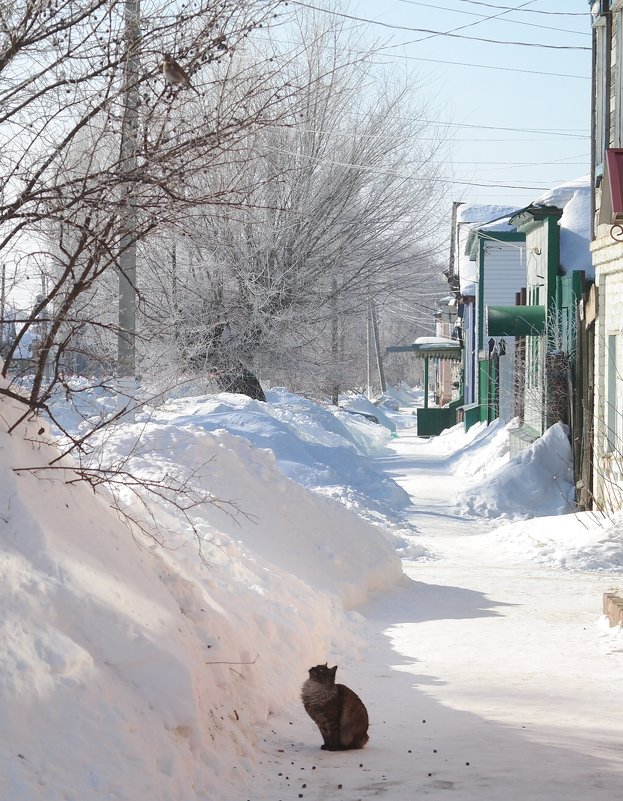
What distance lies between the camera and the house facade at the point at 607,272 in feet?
46.1

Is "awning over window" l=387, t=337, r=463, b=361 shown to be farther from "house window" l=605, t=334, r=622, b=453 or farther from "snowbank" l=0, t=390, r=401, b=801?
"snowbank" l=0, t=390, r=401, b=801

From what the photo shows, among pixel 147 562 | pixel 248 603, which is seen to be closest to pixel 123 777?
pixel 147 562

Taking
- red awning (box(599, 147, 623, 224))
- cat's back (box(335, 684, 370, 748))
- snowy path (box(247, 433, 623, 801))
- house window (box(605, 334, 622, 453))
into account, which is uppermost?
red awning (box(599, 147, 623, 224))

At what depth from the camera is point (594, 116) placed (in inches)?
595

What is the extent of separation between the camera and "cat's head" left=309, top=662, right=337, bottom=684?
559 centimetres

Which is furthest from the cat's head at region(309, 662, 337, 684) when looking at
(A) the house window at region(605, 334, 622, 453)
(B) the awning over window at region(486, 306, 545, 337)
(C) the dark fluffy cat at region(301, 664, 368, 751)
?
(B) the awning over window at region(486, 306, 545, 337)

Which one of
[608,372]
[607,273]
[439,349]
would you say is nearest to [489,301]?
[439,349]

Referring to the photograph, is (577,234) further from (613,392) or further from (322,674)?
(322,674)

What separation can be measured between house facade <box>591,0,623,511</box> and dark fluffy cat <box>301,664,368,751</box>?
8500 mm

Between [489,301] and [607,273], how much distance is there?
1686cm

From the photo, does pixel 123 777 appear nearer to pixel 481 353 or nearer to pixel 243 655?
pixel 243 655

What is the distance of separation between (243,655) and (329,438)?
1901 centimetres

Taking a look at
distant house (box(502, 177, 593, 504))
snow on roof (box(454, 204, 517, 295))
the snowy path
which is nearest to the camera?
the snowy path

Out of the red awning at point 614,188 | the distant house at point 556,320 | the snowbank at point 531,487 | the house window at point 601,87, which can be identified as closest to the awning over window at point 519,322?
the distant house at point 556,320
